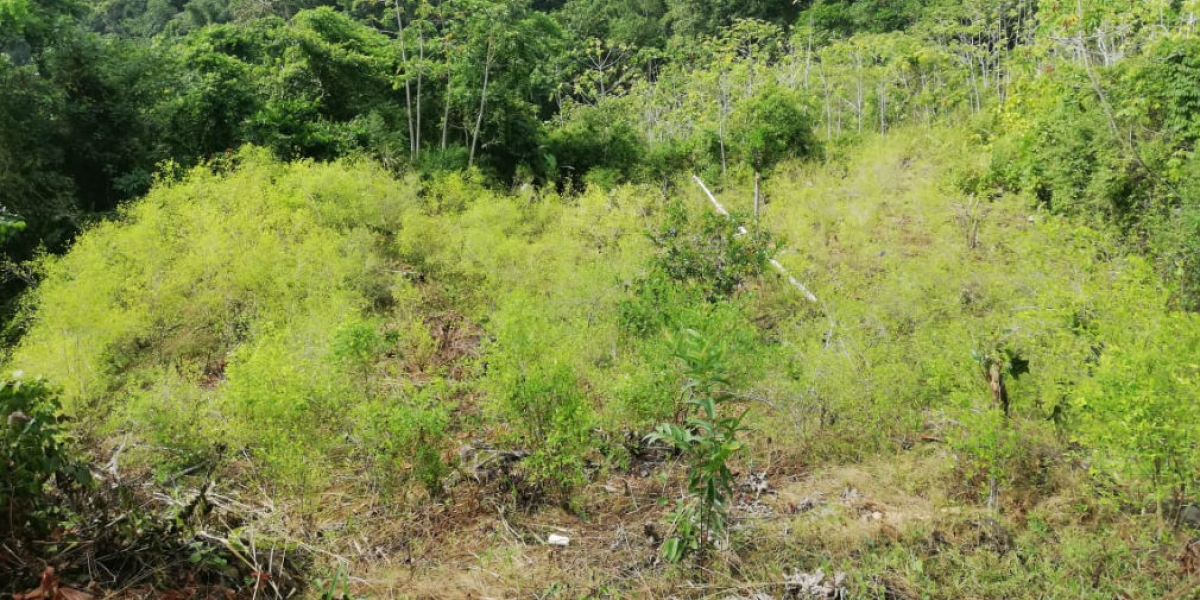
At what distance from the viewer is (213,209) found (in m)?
7.54

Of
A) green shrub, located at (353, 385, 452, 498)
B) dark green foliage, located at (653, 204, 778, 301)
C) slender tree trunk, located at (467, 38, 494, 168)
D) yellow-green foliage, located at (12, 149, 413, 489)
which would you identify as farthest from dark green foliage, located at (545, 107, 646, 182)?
green shrub, located at (353, 385, 452, 498)

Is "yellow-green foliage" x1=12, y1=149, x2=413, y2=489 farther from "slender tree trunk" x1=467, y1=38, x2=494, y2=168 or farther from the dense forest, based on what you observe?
"slender tree trunk" x1=467, y1=38, x2=494, y2=168

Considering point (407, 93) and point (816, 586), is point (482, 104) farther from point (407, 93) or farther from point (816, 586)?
point (816, 586)

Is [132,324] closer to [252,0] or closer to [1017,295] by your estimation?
[1017,295]

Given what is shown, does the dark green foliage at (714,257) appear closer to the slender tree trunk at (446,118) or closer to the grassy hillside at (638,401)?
the grassy hillside at (638,401)

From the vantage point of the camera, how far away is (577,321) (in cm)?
588

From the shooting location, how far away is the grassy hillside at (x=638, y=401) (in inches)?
122

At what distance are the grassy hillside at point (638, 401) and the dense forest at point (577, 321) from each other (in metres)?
0.03

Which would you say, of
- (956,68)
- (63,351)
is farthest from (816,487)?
(956,68)

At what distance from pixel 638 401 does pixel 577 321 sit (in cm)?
164

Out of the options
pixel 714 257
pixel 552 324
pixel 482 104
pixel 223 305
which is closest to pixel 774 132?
pixel 482 104

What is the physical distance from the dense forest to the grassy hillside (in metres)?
0.03

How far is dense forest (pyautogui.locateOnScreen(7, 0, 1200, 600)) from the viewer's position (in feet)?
9.75

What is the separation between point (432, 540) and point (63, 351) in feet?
13.0
